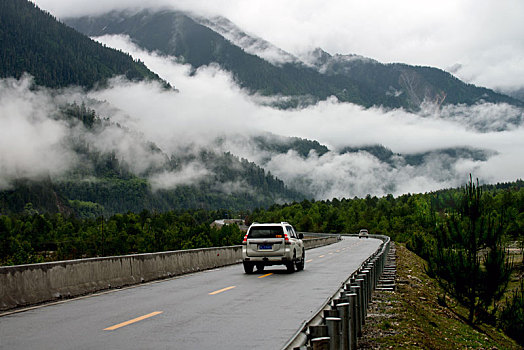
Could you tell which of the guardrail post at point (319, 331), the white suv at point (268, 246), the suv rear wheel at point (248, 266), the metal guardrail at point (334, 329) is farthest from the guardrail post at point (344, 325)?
the suv rear wheel at point (248, 266)

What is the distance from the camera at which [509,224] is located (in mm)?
17438

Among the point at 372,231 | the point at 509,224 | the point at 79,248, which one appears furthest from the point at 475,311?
the point at 79,248

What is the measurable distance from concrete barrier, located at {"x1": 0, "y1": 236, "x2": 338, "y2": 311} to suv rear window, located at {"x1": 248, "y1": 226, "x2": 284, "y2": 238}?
3.12 m

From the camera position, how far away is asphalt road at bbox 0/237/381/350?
29.9ft

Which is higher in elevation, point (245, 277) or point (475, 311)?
point (245, 277)

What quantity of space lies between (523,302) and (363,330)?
10208 mm

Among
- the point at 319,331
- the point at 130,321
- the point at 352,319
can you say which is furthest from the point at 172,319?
the point at 319,331

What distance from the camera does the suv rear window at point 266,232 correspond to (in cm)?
2363

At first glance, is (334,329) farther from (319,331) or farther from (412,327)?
(412,327)

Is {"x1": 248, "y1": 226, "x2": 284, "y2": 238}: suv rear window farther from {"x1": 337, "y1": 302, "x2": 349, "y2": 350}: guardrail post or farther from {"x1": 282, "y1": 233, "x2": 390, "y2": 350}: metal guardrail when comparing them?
{"x1": 337, "y1": 302, "x2": 349, "y2": 350}: guardrail post

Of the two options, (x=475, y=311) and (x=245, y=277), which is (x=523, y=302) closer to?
(x=475, y=311)

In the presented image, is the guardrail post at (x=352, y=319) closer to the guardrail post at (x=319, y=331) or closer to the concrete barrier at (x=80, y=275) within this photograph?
the guardrail post at (x=319, y=331)

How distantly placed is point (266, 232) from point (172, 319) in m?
12.4

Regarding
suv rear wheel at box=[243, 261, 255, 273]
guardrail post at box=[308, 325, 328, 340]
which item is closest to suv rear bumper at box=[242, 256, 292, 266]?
suv rear wheel at box=[243, 261, 255, 273]
